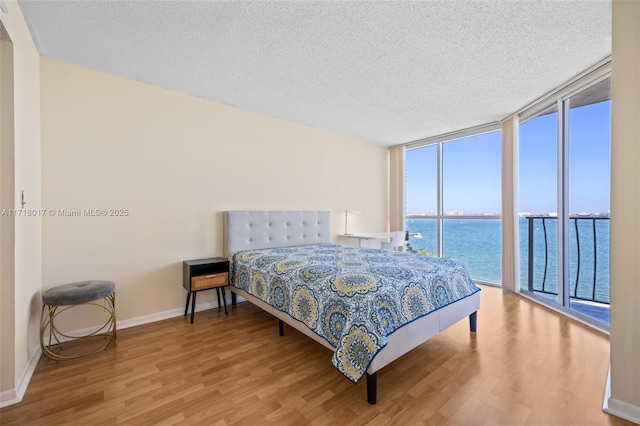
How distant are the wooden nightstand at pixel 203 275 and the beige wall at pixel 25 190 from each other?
1118 mm

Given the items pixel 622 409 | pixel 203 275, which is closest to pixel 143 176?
pixel 203 275

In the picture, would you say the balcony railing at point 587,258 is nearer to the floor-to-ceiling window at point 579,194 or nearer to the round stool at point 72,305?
the floor-to-ceiling window at point 579,194

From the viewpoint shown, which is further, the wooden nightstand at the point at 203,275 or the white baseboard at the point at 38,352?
the wooden nightstand at the point at 203,275

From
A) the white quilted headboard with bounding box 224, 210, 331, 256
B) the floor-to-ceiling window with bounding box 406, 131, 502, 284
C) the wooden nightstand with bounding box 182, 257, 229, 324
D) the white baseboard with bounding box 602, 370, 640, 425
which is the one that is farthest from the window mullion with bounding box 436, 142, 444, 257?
the wooden nightstand with bounding box 182, 257, 229, 324

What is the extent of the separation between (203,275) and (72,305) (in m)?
1.04

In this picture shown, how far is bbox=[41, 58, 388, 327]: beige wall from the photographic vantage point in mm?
2355

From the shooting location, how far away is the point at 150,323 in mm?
2740

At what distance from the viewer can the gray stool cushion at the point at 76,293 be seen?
6.46ft

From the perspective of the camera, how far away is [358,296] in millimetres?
1666

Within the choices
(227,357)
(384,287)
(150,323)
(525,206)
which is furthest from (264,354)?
(525,206)

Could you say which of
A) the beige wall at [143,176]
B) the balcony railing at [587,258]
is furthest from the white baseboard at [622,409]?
the beige wall at [143,176]

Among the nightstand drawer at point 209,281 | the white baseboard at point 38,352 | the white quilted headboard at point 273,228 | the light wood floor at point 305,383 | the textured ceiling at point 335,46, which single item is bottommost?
the light wood floor at point 305,383

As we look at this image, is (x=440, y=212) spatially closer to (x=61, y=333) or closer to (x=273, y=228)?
(x=273, y=228)

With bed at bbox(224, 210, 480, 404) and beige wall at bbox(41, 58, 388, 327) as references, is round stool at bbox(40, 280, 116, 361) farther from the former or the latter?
bed at bbox(224, 210, 480, 404)
